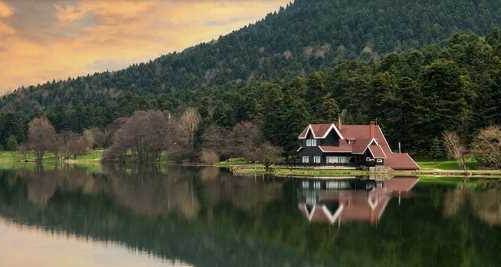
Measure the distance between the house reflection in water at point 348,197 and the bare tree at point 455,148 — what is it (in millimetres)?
8496

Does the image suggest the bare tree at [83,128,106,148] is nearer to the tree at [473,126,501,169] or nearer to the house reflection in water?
the house reflection in water

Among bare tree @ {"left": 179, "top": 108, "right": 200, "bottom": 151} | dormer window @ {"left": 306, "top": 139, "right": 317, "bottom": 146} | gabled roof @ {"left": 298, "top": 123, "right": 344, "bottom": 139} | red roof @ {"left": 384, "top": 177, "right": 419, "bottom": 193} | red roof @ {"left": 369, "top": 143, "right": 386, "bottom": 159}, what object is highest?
bare tree @ {"left": 179, "top": 108, "right": 200, "bottom": 151}

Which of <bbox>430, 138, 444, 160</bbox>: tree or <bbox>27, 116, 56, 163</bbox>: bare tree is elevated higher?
<bbox>27, 116, 56, 163</bbox>: bare tree

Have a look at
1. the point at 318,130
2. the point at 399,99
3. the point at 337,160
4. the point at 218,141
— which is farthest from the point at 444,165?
the point at 218,141

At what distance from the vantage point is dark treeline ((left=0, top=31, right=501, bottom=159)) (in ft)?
285

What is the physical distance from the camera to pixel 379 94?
310ft

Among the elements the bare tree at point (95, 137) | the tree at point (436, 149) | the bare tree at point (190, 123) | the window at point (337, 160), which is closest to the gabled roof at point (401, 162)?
the tree at point (436, 149)

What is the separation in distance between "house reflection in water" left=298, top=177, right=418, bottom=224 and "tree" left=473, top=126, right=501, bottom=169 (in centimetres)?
1035

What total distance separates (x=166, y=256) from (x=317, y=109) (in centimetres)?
7610

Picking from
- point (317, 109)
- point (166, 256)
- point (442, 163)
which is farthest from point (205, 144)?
point (166, 256)

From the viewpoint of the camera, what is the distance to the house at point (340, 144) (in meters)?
84.8

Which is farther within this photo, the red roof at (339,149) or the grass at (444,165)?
the red roof at (339,149)

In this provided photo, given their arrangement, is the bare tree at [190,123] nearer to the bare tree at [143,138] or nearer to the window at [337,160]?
the bare tree at [143,138]

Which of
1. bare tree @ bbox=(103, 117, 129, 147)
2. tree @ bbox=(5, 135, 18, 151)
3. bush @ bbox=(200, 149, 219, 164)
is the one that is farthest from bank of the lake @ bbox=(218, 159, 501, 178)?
tree @ bbox=(5, 135, 18, 151)
